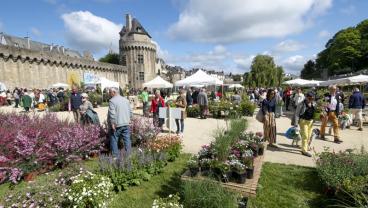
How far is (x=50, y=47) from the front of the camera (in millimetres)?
62062

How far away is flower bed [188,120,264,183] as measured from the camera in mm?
4234

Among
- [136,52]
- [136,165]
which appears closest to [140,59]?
[136,52]

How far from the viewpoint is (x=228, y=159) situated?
187 inches

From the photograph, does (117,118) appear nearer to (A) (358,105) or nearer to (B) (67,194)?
(B) (67,194)

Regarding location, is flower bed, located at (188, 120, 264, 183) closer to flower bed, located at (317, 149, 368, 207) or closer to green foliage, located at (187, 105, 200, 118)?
flower bed, located at (317, 149, 368, 207)

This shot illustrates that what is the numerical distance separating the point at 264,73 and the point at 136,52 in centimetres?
2900

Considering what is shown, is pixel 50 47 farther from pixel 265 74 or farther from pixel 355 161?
pixel 355 161

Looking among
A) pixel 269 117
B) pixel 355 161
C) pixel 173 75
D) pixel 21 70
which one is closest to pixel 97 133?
pixel 269 117

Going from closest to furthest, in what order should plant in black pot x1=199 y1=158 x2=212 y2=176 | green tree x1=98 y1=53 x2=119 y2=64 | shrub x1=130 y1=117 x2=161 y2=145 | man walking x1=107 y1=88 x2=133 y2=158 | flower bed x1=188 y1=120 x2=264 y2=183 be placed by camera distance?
flower bed x1=188 y1=120 x2=264 y2=183
plant in black pot x1=199 y1=158 x2=212 y2=176
man walking x1=107 y1=88 x2=133 y2=158
shrub x1=130 y1=117 x2=161 y2=145
green tree x1=98 y1=53 x2=119 y2=64

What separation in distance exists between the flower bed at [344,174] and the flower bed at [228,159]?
1.31 m

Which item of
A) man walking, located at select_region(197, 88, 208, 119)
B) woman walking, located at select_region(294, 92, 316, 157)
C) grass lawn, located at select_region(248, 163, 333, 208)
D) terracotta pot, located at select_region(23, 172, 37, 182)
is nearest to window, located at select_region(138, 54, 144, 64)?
man walking, located at select_region(197, 88, 208, 119)

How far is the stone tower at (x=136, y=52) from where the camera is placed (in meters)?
59.4

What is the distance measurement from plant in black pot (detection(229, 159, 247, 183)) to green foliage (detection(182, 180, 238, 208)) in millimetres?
814

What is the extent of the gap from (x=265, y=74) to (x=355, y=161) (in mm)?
51706
